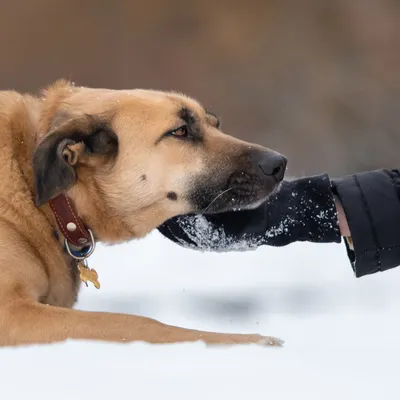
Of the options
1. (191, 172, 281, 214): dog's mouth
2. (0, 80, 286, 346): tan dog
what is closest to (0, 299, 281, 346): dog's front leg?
(0, 80, 286, 346): tan dog

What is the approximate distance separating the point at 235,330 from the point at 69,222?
821 millimetres

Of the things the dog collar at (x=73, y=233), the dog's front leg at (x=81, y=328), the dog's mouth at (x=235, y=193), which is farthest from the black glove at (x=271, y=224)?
the dog's front leg at (x=81, y=328)

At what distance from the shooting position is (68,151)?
2344 millimetres

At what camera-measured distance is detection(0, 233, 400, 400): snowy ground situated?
1.51 meters

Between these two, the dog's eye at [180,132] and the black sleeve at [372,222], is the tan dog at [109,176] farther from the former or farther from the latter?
the black sleeve at [372,222]

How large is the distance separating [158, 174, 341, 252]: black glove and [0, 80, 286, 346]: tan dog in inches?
8.6

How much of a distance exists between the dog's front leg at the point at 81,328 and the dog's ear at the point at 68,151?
1.41 feet

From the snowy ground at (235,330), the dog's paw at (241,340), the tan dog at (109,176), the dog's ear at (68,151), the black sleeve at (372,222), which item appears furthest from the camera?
the black sleeve at (372,222)

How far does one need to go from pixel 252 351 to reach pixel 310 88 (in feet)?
25.9

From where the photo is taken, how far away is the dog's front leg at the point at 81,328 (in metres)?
1.99

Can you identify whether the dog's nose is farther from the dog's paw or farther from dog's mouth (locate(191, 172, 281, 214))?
the dog's paw

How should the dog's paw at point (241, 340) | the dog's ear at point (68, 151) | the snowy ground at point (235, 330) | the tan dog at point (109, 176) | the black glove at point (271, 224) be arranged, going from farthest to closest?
the black glove at point (271, 224), the tan dog at point (109, 176), the dog's ear at point (68, 151), the dog's paw at point (241, 340), the snowy ground at point (235, 330)

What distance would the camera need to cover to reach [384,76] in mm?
9047

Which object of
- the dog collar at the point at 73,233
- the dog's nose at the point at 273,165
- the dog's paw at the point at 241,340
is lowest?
the dog's paw at the point at 241,340
